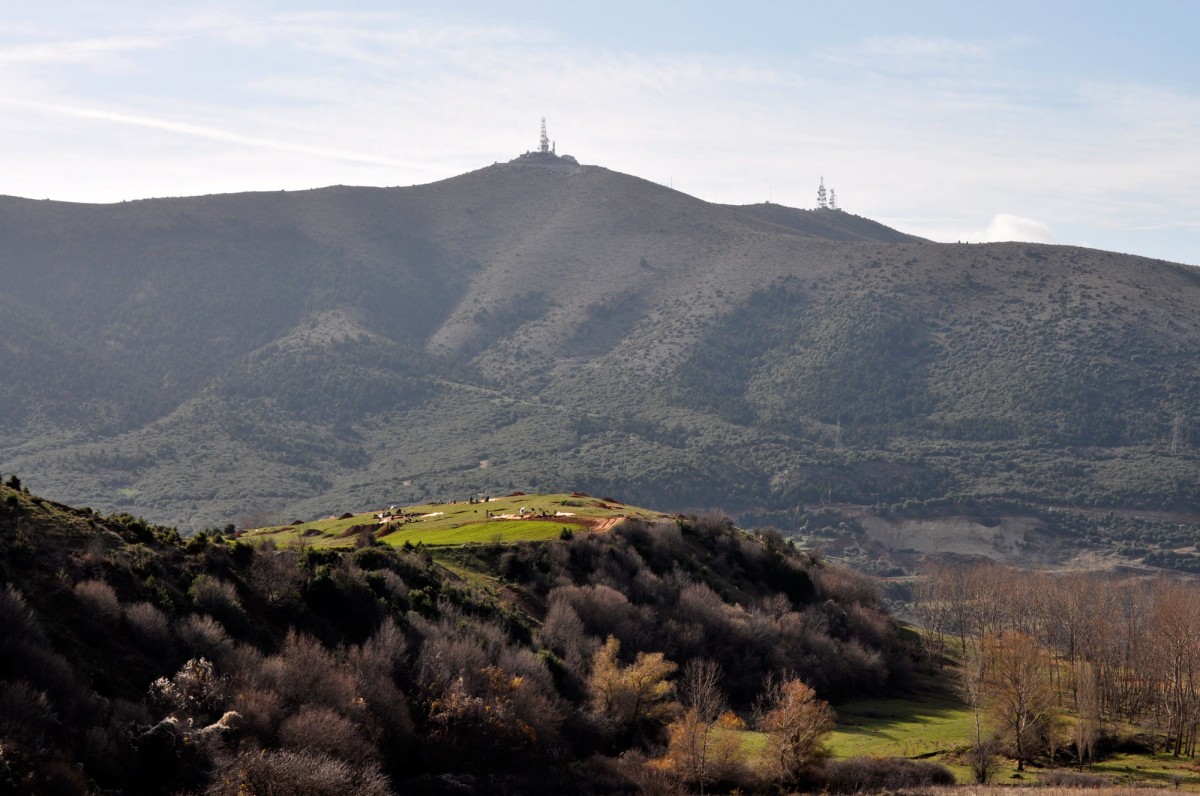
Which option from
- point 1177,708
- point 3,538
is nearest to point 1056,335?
point 1177,708

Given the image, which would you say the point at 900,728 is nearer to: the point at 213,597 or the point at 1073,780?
the point at 1073,780

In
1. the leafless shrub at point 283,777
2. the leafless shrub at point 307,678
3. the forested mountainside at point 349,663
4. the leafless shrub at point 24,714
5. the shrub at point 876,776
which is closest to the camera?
the leafless shrub at point 24,714

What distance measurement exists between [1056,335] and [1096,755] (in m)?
138

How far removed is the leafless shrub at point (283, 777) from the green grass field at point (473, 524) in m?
28.2

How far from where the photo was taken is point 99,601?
3472 cm

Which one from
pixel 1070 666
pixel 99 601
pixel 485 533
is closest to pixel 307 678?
pixel 99 601

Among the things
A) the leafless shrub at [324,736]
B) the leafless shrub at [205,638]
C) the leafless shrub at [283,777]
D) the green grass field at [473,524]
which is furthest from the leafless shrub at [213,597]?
the green grass field at [473,524]

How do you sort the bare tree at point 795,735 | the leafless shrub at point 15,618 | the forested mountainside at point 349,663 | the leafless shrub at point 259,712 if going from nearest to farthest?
1. the forested mountainside at point 349,663
2. the leafless shrub at point 15,618
3. the leafless shrub at point 259,712
4. the bare tree at point 795,735

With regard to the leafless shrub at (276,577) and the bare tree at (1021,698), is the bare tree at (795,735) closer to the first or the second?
the bare tree at (1021,698)

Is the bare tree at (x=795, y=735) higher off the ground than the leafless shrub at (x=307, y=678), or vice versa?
the leafless shrub at (x=307, y=678)

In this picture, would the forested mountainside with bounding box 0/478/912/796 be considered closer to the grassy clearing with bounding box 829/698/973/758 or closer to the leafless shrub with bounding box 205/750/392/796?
the leafless shrub with bounding box 205/750/392/796

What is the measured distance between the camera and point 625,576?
207ft

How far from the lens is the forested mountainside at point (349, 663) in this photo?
1195 inches

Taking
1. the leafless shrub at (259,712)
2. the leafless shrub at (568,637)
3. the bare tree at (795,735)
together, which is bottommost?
the bare tree at (795,735)
